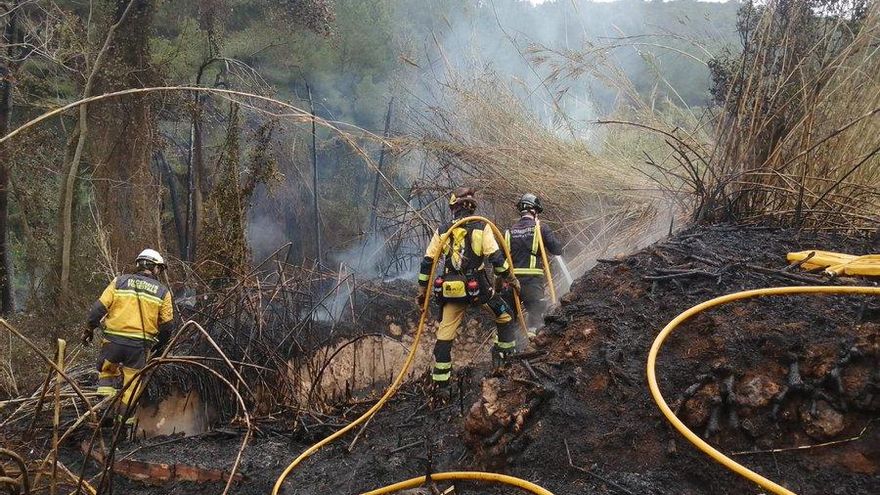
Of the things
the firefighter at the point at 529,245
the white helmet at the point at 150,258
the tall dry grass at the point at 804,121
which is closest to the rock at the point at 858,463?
the tall dry grass at the point at 804,121

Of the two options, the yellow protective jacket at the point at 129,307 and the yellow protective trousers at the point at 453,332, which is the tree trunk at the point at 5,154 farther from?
the yellow protective trousers at the point at 453,332

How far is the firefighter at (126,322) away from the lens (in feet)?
19.7

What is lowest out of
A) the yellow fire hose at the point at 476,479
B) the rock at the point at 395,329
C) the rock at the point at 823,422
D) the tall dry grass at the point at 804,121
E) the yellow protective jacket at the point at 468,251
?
the rock at the point at 395,329

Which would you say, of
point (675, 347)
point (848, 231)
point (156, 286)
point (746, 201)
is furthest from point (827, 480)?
point (156, 286)

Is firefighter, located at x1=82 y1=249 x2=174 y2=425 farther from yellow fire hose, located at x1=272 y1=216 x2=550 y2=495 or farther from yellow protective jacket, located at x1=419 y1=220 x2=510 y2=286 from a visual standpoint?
yellow protective jacket, located at x1=419 y1=220 x2=510 y2=286

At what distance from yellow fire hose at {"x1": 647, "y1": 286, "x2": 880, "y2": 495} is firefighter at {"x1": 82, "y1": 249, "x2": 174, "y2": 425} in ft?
15.2

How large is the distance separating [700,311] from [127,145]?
33.1 feet

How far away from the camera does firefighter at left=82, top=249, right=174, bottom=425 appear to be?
237 inches

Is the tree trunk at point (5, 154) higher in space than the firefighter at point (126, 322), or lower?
higher

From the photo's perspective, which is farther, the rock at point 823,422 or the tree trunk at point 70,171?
the tree trunk at point 70,171

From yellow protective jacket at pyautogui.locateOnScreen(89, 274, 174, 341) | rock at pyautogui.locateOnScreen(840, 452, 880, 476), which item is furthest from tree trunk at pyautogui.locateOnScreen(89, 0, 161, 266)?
rock at pyautogui.locateOnScreen(840, 452, 880, 476)

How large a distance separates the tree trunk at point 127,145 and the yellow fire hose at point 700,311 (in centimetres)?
919

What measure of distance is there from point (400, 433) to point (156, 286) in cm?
296

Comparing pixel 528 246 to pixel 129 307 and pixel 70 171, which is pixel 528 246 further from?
pixel 70 171
